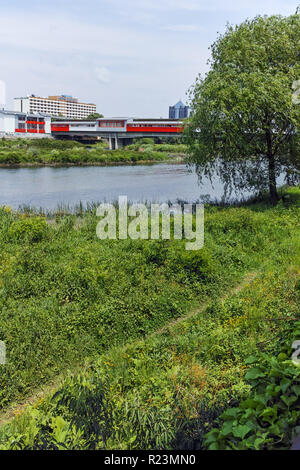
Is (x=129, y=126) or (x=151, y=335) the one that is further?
(x=129, y=126)

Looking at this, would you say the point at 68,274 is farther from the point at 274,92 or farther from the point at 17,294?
the point at 274,92

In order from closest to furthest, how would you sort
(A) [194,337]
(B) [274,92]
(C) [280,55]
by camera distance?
(A) [194,337], (B) [274,92], (C) [280,55]

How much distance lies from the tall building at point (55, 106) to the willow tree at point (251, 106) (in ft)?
437

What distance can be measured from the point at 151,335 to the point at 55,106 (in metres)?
169

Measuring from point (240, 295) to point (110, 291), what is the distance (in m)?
2.72

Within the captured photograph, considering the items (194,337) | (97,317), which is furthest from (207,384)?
(97,317)

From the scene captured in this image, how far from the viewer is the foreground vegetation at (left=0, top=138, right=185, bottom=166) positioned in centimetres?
4662

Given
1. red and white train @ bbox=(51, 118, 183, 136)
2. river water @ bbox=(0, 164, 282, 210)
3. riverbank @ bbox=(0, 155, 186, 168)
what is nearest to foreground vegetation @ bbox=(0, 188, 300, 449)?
river water @ bbox=(0, 164, 282, 210)

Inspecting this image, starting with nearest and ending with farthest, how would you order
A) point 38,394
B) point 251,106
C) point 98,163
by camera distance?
point 38,394, point 251,106, point 98,163

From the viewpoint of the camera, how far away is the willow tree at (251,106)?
50.5ft

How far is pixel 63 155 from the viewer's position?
49312mm

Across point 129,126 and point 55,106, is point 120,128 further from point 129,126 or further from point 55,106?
point 55,106

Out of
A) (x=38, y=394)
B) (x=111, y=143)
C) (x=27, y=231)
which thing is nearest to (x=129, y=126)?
(x=111, y=143)

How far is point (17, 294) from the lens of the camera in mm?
8477
